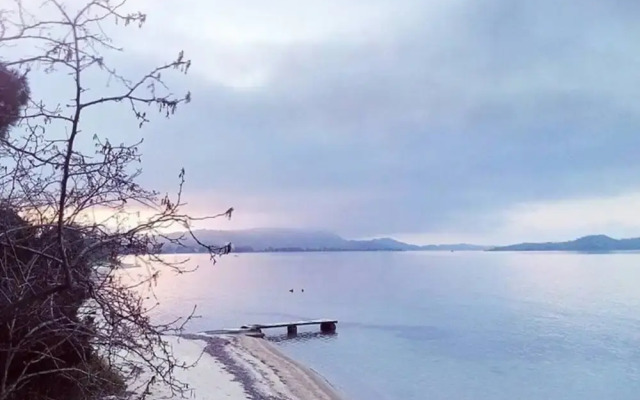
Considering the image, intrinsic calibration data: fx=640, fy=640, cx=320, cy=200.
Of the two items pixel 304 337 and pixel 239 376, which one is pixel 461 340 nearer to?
pixel 304 337

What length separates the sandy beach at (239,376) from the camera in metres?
13.3

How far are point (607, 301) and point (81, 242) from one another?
60.7 meters

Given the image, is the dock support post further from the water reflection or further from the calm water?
the calm water

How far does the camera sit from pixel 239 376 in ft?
53.9

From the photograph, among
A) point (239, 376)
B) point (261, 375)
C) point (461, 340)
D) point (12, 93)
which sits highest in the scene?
point (12, 93)

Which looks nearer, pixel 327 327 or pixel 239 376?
pixel 239 376

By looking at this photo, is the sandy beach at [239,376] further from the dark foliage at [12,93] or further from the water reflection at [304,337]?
the water reflection at [304,337]

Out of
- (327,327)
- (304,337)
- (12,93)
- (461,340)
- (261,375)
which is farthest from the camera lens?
(327,327)

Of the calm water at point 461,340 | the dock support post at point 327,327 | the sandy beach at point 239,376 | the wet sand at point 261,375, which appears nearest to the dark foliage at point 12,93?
the sandy beach at point 239,376

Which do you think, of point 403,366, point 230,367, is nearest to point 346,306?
point 403,366

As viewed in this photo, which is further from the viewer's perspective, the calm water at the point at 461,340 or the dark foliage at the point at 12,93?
the calm water at the point at 461,340

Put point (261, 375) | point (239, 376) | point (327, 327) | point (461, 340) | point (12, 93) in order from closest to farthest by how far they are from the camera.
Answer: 1. point (12, 93)
2. point (239, 376)
3. point (261, 375)
4. point (461, 340)
5. point (327, 327)

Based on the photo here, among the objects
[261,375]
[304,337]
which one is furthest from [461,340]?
[261,375]

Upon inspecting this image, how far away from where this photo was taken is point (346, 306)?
179 ft
